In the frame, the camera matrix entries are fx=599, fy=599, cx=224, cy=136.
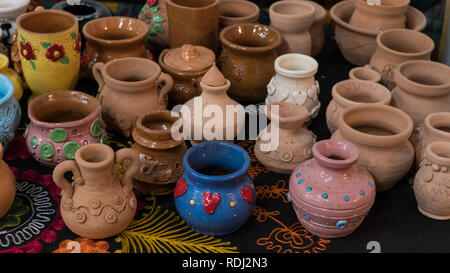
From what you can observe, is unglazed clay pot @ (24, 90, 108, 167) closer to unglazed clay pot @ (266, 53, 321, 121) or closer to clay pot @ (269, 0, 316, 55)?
unglazed clay pot @ (266, 53, 321, 121)

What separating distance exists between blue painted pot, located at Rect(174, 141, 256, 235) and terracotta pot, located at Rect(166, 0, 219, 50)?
0.74 m

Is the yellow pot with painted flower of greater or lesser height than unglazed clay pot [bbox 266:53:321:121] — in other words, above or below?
above

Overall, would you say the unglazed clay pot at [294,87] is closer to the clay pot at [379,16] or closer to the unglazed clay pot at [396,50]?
the unglazed clay pot at [396,50]

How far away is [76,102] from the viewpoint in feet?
6.82

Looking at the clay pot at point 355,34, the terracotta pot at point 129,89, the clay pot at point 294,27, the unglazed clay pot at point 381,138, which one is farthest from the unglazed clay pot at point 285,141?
the clay pot at point 355,34

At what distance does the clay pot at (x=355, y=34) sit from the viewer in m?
2.59

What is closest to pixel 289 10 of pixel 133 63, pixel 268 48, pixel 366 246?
pixel 268 48

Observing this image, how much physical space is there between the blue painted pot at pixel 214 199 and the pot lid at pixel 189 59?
0.51 metres

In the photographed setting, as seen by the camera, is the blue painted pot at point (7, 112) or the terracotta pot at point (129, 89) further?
the terracotta pot at point (129, 89)

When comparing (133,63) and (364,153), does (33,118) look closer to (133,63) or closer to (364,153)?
(133,63)

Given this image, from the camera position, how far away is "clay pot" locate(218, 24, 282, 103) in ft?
7.68

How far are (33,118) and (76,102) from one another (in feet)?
0.56

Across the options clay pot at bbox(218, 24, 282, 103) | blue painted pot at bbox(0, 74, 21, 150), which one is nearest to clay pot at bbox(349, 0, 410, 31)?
clay pot at bbox(218, 24, 282, 103)

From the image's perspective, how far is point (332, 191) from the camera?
1730 mm
